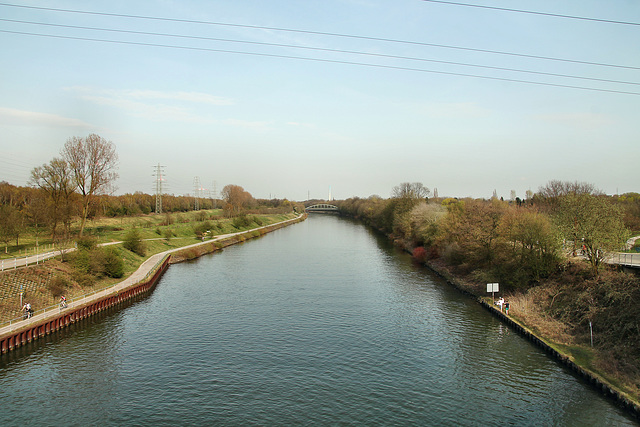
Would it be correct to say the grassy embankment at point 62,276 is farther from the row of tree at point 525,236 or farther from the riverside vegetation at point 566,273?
the row of tree at point 525,236

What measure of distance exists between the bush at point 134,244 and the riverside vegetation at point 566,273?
3969 cm

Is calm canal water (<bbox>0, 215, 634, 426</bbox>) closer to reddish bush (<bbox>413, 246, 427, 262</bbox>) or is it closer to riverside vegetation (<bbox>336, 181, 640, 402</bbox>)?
riverside vegetation (<bbox>336, 181, 640, 402</bbox>)

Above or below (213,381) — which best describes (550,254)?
above

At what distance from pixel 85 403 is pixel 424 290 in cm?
3202

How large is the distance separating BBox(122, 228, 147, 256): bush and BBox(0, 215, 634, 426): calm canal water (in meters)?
18.1

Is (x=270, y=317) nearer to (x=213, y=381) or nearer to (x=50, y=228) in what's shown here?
(x=213, y=381)

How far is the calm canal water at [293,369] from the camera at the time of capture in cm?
1769

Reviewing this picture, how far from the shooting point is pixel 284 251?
7012 cm

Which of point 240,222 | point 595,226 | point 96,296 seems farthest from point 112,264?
point 240,222

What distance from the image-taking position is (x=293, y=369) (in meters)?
22.1

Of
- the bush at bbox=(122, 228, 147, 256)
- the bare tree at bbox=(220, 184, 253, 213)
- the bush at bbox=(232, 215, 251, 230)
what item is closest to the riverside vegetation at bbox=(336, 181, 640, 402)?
the bush at bbox=(122, 228, 147, 256)

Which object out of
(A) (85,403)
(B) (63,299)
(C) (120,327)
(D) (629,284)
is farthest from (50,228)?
(D) (629,284)

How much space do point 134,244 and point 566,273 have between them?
162 feet

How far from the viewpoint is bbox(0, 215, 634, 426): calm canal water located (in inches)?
696
